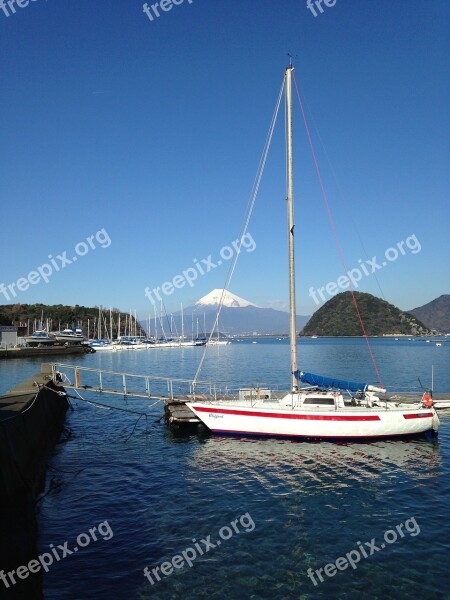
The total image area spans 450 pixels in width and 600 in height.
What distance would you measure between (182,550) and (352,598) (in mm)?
5116

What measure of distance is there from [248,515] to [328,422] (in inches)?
409

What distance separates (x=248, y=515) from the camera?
1566cm

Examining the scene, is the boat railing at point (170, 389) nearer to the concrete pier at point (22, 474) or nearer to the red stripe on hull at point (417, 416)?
the concrete pier at point (22, 474)

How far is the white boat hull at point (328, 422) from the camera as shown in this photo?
2467 centimetres

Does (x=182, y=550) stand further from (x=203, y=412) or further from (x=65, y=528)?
(x=203, y=412)

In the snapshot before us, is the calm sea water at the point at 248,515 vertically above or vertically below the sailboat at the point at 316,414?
below

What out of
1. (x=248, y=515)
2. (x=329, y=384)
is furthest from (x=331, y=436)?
(x=248, y=515)

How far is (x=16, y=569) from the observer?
1112 centimetres

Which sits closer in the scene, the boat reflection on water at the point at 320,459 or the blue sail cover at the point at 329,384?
the boat reflection on water at the point at 320,459

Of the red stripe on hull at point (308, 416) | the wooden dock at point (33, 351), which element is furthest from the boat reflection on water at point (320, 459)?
the wooden dock at point (33, 351)

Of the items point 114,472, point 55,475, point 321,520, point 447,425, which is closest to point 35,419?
point 55,475

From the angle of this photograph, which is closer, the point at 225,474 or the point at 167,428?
the point at 225,474

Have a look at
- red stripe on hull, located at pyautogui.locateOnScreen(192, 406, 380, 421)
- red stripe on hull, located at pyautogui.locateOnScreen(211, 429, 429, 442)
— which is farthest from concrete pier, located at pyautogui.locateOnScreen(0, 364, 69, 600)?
red stripe on hull, located at pyautogui.locateOnScreen(192, 406, 380, 421)

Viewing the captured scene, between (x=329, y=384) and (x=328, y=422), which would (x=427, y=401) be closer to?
(x=329, y=384)
